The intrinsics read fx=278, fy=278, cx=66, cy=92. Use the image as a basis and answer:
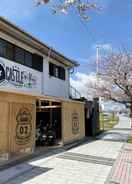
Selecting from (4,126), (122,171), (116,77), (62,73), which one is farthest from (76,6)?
(116,77)

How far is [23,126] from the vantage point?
1203cm

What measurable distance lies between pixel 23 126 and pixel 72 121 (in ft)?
18.8

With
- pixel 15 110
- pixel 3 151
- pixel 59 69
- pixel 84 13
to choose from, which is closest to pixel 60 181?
pixel 3 151

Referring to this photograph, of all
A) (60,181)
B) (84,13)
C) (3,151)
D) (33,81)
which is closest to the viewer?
(84,13)

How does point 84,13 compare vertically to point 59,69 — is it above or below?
below

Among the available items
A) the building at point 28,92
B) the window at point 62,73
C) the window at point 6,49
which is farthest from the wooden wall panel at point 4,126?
the window at point 62,73

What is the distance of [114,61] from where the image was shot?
22156 millimetres

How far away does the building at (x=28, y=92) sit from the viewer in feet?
36.8

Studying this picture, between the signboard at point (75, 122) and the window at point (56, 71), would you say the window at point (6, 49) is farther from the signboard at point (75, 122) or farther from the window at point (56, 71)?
the signboard at point (75, 122)

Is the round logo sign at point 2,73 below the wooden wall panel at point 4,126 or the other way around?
the other way around

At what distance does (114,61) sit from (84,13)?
1777 centimetres

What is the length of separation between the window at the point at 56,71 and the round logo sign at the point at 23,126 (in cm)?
612

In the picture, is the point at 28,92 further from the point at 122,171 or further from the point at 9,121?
the point at 122,171

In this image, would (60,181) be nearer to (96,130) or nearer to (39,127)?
(39,127)
